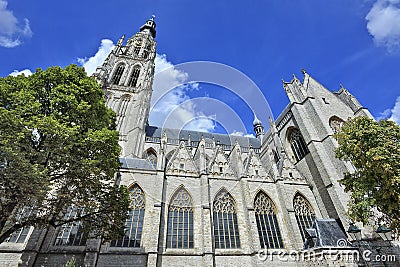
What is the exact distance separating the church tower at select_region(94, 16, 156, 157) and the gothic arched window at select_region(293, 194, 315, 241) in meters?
14.7

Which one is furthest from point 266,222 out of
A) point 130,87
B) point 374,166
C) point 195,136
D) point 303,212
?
point 130,87

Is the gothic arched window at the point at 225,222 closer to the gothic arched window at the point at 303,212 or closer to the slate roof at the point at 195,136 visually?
the gothic arched window at the point at 303,212

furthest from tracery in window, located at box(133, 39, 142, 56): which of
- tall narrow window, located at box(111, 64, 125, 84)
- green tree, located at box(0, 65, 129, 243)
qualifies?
green tree, located at box(0, 65, 129, 243)

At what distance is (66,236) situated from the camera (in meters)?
11.6

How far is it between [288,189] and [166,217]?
9.94m

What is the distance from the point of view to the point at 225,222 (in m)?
14.3

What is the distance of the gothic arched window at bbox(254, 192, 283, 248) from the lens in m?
13.8

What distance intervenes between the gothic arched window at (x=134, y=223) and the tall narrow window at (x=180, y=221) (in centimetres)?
185

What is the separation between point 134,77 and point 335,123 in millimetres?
26430

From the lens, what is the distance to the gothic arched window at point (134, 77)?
29625 millimetres

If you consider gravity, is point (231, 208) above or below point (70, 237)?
above

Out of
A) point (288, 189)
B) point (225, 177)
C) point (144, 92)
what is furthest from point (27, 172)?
point (144, 92)

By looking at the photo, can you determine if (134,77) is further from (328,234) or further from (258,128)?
(328,234)

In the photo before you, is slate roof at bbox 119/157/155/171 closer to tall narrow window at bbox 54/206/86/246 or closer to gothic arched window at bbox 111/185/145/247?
gothic arched window at bbox 111/185/145/247
